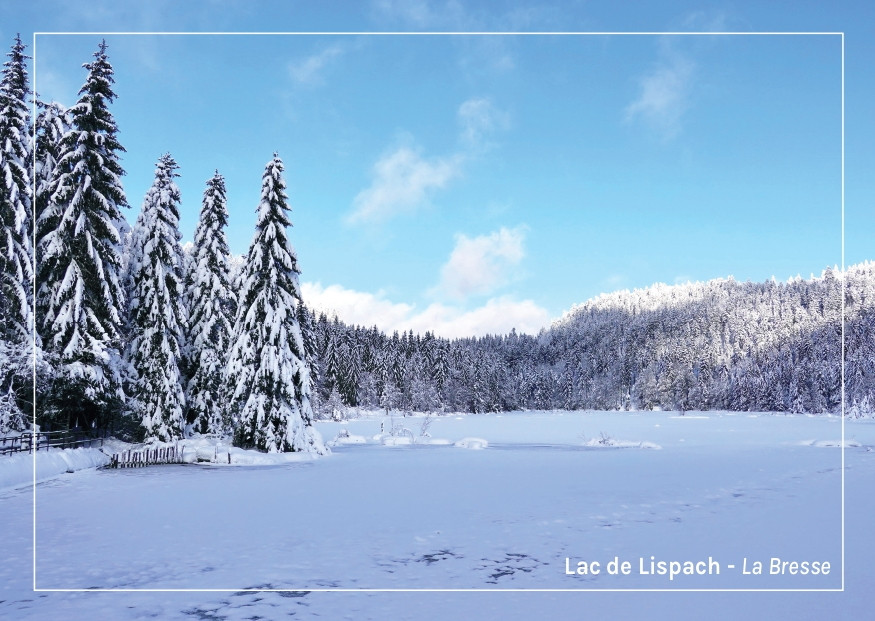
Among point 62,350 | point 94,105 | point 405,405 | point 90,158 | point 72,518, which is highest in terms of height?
point 94,105

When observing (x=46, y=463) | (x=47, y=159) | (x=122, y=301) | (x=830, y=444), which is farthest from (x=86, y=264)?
(x=830, y=444)

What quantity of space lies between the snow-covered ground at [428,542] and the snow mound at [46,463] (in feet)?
2.03

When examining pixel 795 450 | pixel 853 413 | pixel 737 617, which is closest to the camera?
pixel 737 617

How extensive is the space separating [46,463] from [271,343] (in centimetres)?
1090

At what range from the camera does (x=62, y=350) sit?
2653cm

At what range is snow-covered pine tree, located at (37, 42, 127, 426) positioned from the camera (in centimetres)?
2648

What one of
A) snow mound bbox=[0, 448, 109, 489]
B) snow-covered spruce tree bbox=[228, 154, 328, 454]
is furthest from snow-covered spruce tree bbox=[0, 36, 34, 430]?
snow-covered spruce tree bbox=[228, 154, 328, 454]

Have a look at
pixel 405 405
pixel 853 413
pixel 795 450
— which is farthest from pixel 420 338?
pixel 795 450

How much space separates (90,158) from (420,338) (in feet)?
386

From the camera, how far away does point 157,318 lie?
→ 31.6 m

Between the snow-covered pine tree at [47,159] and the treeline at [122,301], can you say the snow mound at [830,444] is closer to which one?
the treeline at [122,301]

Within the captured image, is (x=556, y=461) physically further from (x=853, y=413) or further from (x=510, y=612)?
(x=853, y=413)

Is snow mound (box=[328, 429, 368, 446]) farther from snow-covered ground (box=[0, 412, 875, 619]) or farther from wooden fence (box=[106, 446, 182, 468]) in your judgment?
snow-covered ground (box=[0, 412, 875, 619])

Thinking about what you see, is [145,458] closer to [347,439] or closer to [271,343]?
[271,343]
